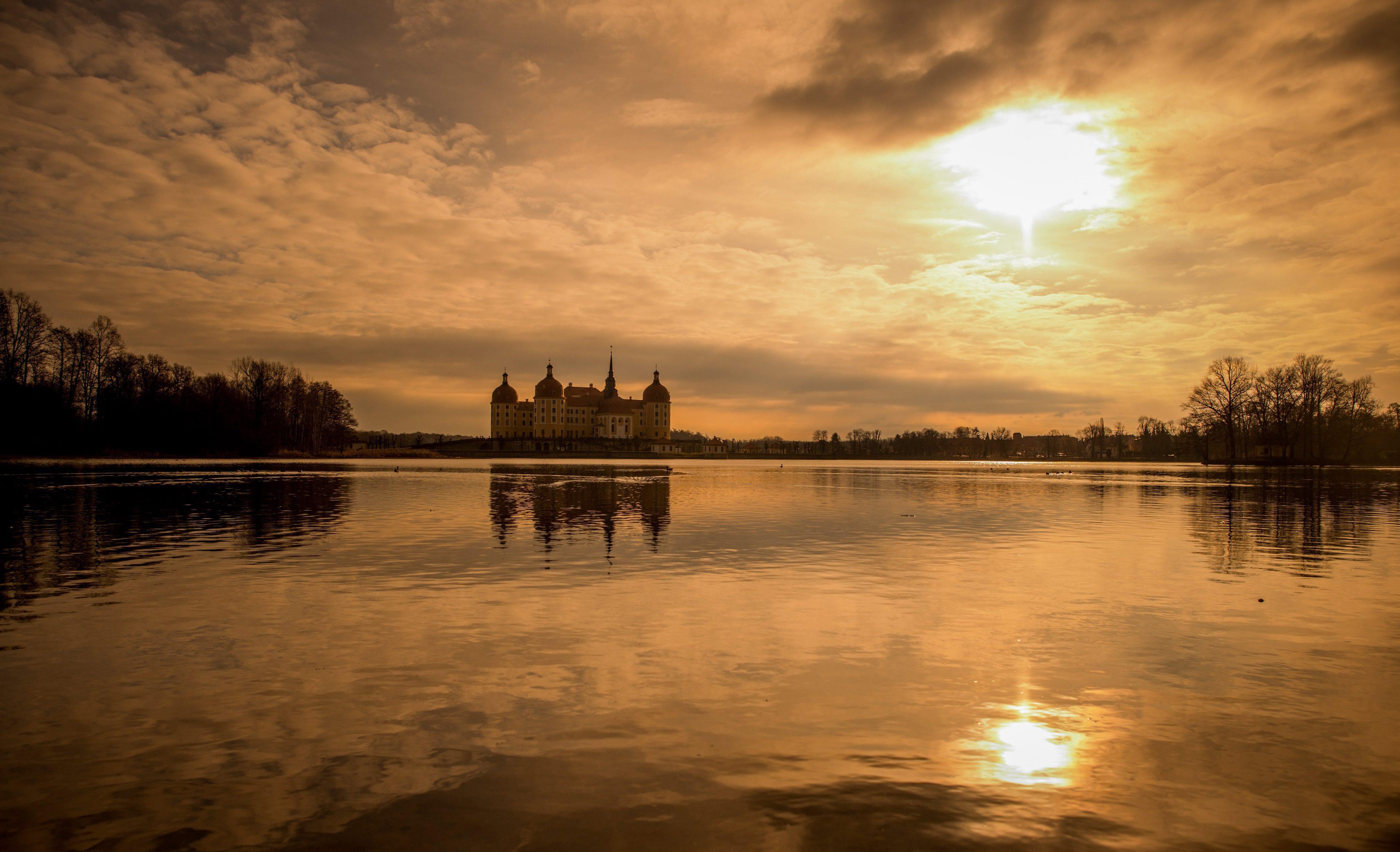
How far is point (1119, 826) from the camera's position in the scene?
4.92 m

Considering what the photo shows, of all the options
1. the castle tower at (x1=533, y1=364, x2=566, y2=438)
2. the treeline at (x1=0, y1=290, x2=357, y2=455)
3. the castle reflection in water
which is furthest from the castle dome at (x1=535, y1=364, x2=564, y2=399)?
the castle reflection in water

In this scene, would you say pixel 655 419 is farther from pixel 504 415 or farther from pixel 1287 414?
pixel 1287 414

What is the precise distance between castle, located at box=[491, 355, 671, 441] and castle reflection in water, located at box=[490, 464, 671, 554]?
135 metres

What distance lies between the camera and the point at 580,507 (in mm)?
28844

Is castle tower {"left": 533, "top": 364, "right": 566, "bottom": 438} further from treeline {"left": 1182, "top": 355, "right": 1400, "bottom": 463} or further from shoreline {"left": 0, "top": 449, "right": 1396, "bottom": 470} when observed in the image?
treeline {"left": 1182, "top": 355, "right": 1400, "bottom": 463}

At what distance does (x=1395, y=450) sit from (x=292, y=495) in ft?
528

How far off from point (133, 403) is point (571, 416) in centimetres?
11342

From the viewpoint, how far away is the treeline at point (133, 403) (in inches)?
2704

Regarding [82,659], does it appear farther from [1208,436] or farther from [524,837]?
[1208,436]

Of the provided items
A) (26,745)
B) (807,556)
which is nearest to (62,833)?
(26,745)

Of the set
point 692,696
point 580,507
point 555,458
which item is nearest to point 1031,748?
point 692,696

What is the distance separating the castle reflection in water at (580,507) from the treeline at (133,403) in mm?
48514

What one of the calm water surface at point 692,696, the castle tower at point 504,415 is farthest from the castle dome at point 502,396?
the calm water surface at point 692,696

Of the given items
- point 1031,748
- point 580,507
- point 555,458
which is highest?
point 555,458
